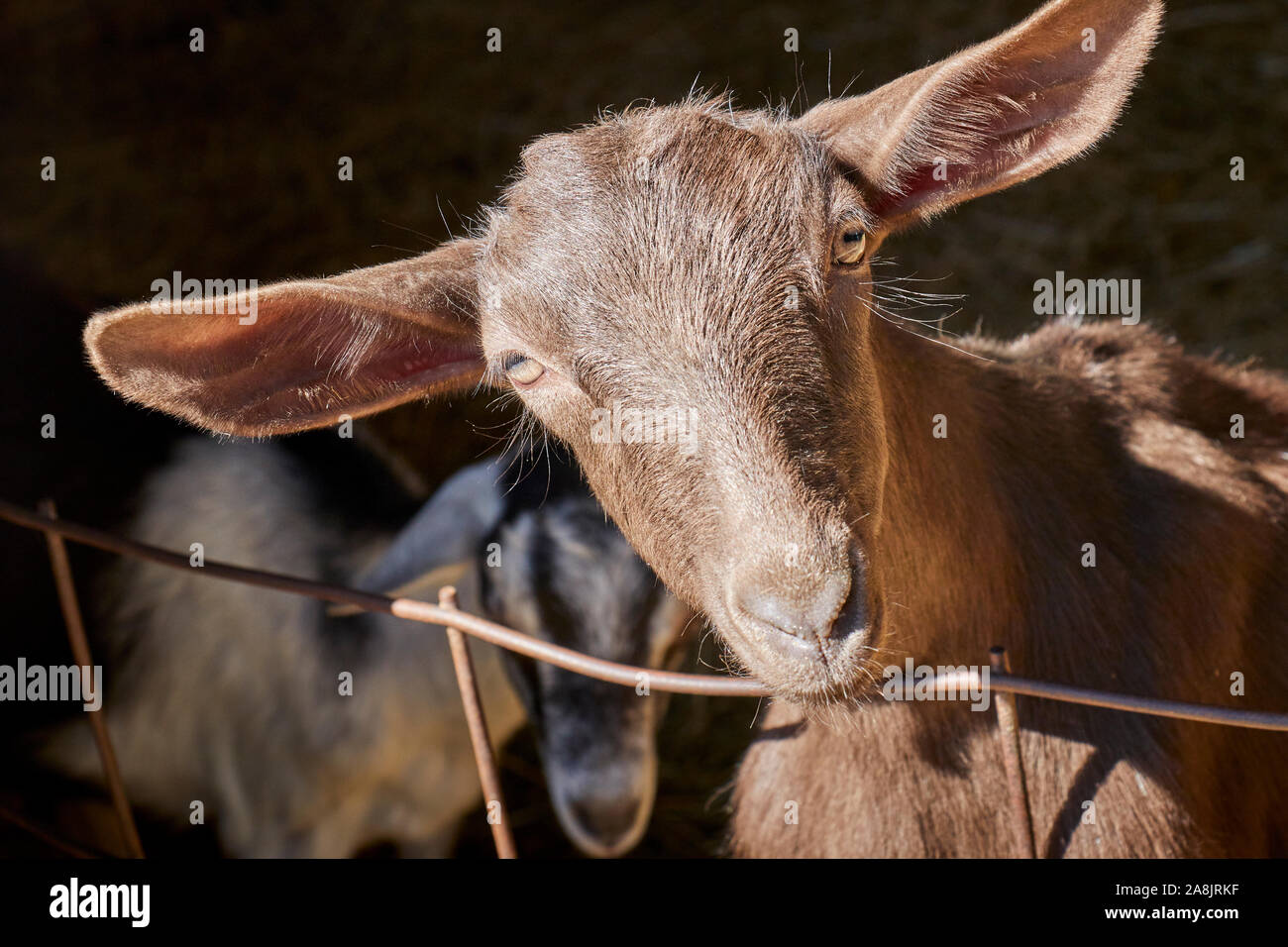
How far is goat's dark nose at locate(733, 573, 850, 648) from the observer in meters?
1.58

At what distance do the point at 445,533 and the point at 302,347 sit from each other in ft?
5.31

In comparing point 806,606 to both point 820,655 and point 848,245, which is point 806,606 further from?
point 848,245

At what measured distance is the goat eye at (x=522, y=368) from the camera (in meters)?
1.96

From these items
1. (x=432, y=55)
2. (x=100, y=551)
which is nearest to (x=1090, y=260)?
(x=432, y=55)

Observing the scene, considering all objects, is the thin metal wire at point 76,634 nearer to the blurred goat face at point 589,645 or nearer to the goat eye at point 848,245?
the blurred goat face at point 589,645

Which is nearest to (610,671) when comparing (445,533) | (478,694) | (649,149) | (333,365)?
(478,694)

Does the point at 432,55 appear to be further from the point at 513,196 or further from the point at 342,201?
the point at 513,196

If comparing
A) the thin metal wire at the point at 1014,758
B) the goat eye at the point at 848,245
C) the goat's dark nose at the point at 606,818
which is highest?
the goat eye at the point at 848,245

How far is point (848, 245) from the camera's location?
1.88 meters

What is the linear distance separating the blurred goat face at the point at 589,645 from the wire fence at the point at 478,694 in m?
1.18

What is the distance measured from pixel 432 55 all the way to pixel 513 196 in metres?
5.20

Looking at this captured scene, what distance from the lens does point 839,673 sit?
1.63 m

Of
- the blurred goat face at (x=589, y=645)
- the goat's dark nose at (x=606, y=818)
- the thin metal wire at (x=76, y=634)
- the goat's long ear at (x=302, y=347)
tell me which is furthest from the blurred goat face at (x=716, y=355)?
the goat's dark nose at (x=606, y=818)

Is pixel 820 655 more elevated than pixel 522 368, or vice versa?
pixel 522 368
